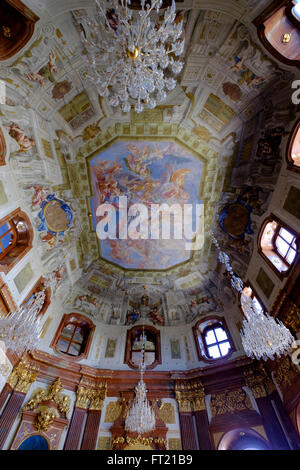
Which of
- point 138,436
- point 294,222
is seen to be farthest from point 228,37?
point 138,436

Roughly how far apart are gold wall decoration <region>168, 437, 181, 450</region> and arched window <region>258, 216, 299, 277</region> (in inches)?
275

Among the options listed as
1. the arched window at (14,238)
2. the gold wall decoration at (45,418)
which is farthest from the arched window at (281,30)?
the gold wall decoration at (45,418)

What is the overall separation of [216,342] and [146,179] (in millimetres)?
8354

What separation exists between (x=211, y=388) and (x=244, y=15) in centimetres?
1254

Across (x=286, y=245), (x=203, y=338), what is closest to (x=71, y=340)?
(x=203, y=338)

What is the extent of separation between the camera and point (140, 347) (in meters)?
11.9

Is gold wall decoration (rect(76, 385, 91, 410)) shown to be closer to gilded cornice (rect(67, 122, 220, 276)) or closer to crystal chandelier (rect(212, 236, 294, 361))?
crystal chandelier (rect(212, 236, 294, 361))

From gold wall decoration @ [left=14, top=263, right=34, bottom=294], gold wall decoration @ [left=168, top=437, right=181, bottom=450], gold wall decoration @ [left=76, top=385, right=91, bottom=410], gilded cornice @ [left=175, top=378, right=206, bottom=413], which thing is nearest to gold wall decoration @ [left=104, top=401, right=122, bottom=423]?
gold wall decoration @ [left=76, top=385, right=91, bottom=410]

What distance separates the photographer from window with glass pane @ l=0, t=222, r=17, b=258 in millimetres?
8403

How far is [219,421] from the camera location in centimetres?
848

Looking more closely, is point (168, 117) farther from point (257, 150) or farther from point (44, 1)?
point (44, 1)

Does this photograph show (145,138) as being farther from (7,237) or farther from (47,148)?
(7,237)

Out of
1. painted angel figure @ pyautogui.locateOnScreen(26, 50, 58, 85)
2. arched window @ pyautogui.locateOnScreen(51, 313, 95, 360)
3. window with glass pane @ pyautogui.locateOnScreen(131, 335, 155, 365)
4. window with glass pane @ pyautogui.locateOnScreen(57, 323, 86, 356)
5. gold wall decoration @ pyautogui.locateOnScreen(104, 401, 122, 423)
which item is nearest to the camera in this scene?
painted angel figure @ pyautogui.locateOnScreen(26, 50, 58, 85)

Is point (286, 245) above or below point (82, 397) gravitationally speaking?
above
